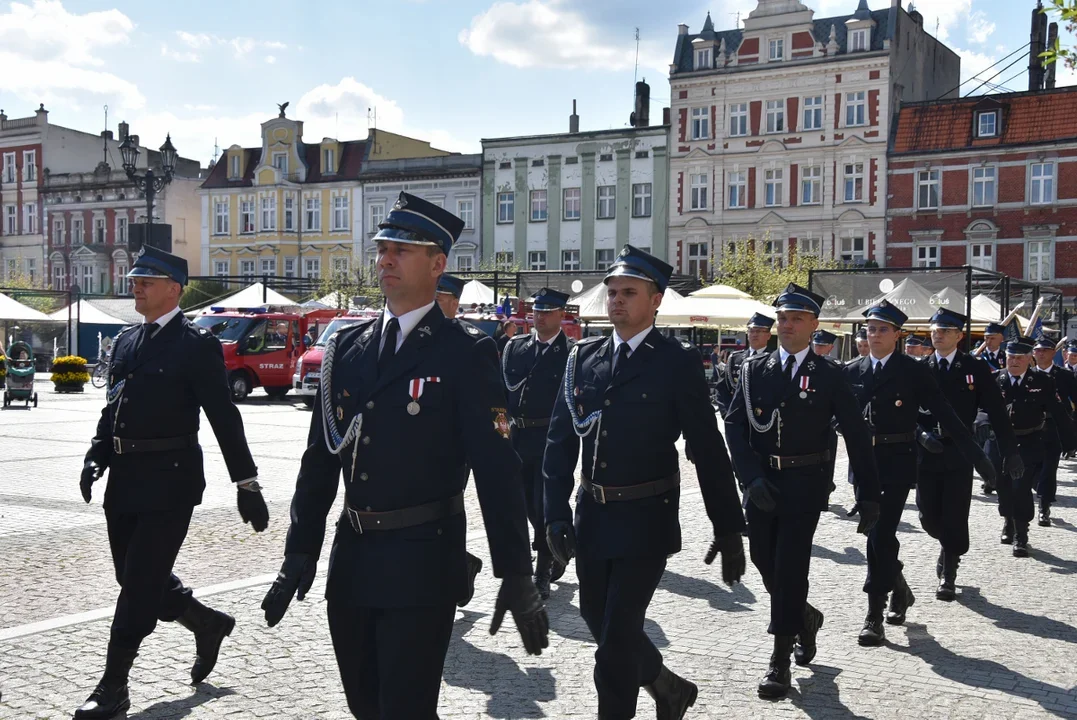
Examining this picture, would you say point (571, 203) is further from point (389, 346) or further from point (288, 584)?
point (288, 584)

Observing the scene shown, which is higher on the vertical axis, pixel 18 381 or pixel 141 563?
pixel 141 563

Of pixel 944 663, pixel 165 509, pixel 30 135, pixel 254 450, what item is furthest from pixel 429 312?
pixel 30 135

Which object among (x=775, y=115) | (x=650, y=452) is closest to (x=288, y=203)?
(x=775, y=115)

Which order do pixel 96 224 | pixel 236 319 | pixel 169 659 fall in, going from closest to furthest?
1. pixel 169 659
2. pixel 236 319
3. pixel 96 224

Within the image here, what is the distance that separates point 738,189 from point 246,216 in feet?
86.5

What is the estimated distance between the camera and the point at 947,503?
27.3ft

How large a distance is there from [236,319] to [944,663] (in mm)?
25257

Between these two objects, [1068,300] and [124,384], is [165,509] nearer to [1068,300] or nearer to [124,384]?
[124,384]

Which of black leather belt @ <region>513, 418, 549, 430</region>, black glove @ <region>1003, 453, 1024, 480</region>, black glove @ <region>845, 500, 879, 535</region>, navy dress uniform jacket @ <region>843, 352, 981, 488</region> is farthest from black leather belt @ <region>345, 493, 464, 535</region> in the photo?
black glove @ <region>1003, 453, 1024, 480</region>

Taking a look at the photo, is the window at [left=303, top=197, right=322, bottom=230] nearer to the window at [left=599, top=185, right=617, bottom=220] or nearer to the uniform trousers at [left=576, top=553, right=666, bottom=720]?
the window at [left=599, top=185, right=617, bottom=220]

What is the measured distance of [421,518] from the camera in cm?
383

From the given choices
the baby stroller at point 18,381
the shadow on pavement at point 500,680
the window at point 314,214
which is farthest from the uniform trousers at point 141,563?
the window at point 314,214

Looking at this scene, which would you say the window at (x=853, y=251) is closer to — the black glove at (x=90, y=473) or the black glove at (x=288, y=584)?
the black glove at (x=90, y=473)

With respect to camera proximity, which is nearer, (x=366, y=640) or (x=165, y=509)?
(x=366, y=640)
